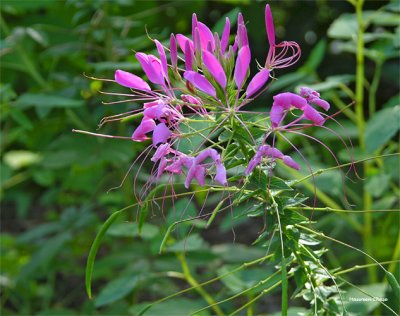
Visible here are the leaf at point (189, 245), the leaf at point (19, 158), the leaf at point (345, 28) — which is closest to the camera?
the leaf at point (189, 245)

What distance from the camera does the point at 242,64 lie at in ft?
2.12

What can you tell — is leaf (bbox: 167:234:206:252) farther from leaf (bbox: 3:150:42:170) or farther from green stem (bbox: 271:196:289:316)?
leaf (bbox: 3:150:42:170)

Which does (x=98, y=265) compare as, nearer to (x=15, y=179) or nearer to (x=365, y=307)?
(x=15, y=179)

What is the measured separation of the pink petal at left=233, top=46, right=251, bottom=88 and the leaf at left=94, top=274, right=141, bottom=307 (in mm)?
574

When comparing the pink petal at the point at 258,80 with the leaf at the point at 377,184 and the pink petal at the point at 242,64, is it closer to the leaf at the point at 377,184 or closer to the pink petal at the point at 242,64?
the pink petal at the point at 242,64

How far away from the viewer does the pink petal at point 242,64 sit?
638 mm

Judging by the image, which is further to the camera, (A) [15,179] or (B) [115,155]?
(A) [15,179]

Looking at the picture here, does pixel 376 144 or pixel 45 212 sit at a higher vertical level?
pixel 376 144

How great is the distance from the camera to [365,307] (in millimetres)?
1139

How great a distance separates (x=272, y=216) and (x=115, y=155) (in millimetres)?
828

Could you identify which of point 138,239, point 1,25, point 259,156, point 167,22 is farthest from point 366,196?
point 167,22

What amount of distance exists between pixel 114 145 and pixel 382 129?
607 mm

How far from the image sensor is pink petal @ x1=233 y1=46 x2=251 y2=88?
638mm

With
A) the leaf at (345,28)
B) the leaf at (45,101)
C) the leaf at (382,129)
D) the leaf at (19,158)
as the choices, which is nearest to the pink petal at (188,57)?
the leaf at (382,129)
